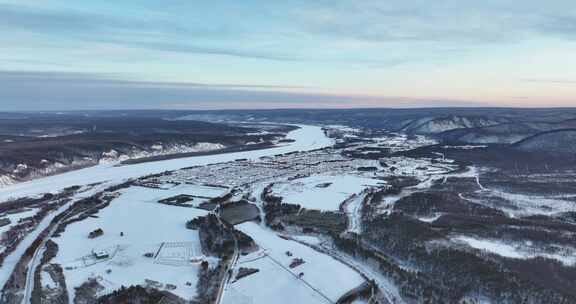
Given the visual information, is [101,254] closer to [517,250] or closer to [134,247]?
[134,247]

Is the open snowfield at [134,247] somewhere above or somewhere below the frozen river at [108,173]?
above

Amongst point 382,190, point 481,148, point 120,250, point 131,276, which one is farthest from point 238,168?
point 481,148

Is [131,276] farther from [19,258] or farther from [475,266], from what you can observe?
[475,266]

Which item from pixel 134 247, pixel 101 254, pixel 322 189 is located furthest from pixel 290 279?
pixel 322 189

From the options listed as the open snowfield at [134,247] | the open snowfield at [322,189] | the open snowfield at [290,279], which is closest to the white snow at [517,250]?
the open snowfield at [290,279]

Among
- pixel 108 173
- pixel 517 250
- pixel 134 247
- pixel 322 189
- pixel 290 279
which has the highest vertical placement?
pixel 517 250

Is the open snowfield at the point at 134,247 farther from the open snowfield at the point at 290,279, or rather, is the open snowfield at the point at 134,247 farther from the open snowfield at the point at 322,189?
the open snowfield at the point at 322,189

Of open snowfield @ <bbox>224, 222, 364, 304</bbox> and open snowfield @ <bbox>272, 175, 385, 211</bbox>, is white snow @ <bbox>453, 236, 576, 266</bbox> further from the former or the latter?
open snowfield @ <bbox>272, 175, 385, 211</bbox>
